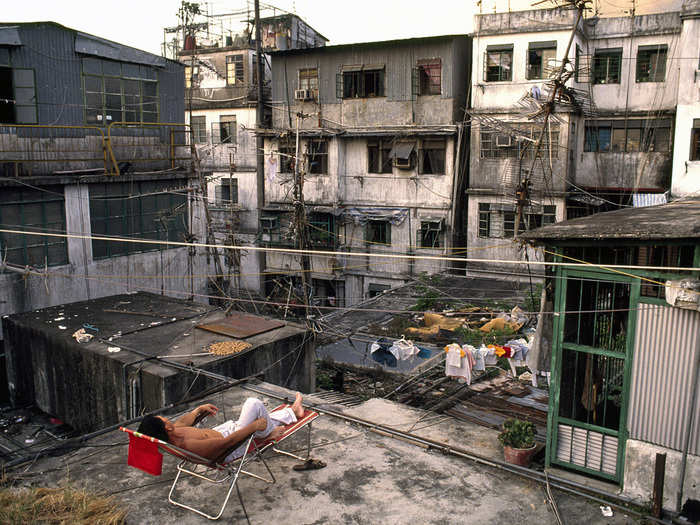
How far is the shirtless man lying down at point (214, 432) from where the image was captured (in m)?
6.32

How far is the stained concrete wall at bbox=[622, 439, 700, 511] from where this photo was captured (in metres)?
6.52

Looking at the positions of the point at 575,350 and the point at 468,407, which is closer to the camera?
the point at 575,350

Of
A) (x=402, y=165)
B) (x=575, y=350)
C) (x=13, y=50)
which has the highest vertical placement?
(x=13, y=50)

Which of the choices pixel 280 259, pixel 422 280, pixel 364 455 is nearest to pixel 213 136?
pixel 280 259

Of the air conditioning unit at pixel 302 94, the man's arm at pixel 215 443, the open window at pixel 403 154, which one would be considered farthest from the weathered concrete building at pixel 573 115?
the man's arm at pixel 215 443

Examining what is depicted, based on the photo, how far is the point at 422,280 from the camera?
2459cm

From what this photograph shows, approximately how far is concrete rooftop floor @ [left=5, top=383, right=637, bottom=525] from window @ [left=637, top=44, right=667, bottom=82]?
22180 millimetres

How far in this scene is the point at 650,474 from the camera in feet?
22.2

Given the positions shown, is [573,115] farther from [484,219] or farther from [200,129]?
[200,129]

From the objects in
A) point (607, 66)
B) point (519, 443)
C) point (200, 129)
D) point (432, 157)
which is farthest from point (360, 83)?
point (519, 443)

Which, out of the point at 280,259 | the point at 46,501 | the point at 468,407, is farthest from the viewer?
the point at 280,259

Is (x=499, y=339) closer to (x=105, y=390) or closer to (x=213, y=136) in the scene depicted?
(x=105, y=390)

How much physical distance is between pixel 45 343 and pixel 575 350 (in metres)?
11.3

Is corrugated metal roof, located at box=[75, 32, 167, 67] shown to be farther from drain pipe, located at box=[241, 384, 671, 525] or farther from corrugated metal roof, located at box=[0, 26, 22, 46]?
drain pipe, located at box=[241, 384, 671, 525]
